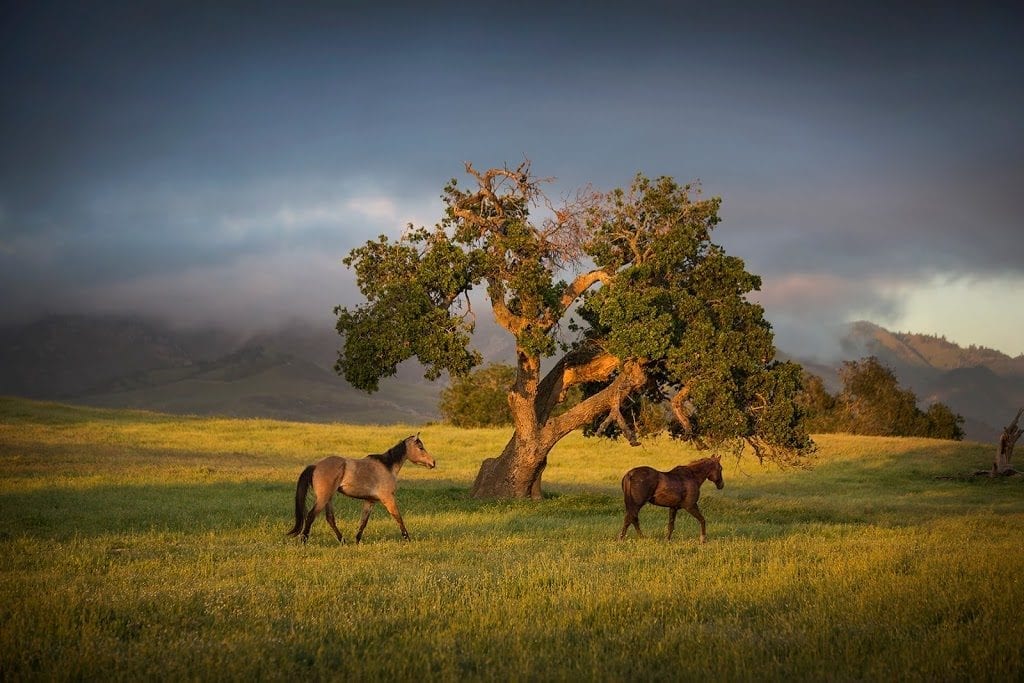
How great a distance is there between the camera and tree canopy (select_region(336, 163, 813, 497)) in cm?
2616

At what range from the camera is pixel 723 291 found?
2830cm

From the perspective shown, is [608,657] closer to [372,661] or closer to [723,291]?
[372,661]

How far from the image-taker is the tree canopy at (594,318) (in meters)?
26.2

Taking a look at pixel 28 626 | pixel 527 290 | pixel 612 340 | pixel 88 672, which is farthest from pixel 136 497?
pixel 88 672

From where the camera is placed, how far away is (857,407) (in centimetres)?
9531

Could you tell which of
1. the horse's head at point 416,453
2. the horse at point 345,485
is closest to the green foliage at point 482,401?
the horse's head at point 416,453

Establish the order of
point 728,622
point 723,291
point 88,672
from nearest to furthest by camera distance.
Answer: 1. point 88,672
2. point 728,622
3. point 723,291

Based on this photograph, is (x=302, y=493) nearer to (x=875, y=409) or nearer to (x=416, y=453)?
(x=416, y=453)

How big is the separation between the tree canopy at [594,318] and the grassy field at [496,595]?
3.28 m

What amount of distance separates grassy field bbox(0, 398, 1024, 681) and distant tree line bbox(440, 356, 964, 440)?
2706 inches

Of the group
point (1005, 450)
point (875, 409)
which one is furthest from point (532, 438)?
point (875, 409)

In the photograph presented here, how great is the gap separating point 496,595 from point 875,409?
309 ft

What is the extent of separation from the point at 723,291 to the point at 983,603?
18.6 m

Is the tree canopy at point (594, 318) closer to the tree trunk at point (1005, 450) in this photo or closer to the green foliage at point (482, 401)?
the tree trunk at point (1005, 450)
